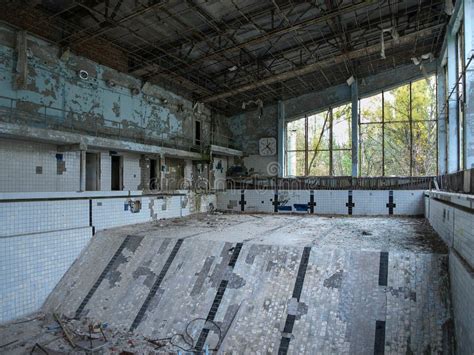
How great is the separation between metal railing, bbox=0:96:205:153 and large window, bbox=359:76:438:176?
900 centimetres

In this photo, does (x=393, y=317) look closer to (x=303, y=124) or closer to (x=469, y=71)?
(x=469, y=71)

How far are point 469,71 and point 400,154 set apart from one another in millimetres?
9008

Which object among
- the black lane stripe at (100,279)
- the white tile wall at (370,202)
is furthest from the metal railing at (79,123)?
the white tile wall at (370,202)

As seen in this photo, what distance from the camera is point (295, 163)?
57.0ft

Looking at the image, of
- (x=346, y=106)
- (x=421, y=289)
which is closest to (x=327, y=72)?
(x=346, y=106)

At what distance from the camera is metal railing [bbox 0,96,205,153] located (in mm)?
8664

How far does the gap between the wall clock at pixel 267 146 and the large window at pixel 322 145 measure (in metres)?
0.76

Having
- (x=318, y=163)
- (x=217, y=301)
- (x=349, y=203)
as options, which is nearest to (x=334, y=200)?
(x=349, y=203)

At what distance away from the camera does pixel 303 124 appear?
1709 centimetres

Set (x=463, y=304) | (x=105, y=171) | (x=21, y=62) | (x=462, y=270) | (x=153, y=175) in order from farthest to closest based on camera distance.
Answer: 1. (x=153, y=175)
2. (x=105, y=171)
3. (x=21, y=62)
4. (x=462, y=270)
5. (x=463, y=304)

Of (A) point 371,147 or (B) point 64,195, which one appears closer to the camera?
(B) point 64,195

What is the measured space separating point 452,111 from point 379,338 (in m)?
10.1

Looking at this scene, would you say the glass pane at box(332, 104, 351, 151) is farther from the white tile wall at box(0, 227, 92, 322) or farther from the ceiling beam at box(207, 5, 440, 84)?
the white tile wall at box(0, 227, 92, 322)

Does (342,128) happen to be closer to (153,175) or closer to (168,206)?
(153,175)
